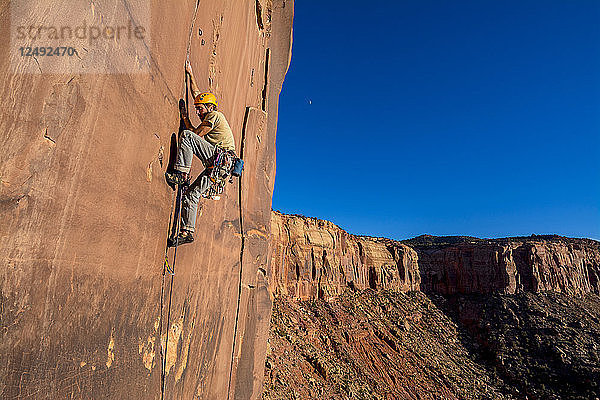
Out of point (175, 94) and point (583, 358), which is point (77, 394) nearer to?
point (175, 94)

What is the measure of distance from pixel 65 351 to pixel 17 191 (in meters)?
1.25

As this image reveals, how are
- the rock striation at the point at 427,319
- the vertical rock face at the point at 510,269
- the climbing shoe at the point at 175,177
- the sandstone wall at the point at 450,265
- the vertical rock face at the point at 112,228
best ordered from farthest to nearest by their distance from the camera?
the vertical rock face at the point at 510,269
the sandstone wall at the point at 450,265
the rock striation at the point at 427,319
the climbing shoe at the point at 175,177
the vertical rock face at the point at 112,228

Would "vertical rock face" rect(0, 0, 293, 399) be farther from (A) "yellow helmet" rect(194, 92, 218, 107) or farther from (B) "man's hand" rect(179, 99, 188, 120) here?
(A) "yellow helmet" rect(194, 92, 218, 107)

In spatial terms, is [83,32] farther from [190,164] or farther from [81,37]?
[190,164]

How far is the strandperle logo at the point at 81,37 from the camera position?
2.33 metres

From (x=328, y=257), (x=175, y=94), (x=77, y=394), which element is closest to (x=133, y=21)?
(x=175, y=94)

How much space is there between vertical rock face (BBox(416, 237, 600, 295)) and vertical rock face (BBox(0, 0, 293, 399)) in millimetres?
49322

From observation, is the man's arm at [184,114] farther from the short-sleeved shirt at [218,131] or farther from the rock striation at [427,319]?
the rock striation at [427,319]

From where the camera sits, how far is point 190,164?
4.11 m

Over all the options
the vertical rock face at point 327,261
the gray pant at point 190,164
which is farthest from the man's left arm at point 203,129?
the vertical rock face at point 327,261

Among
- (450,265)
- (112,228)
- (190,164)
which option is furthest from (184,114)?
(450,265)

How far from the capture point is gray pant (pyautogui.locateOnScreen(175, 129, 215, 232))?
4023mm

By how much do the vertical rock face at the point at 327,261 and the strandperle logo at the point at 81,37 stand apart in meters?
27.0

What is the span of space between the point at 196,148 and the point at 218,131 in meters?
0.41
